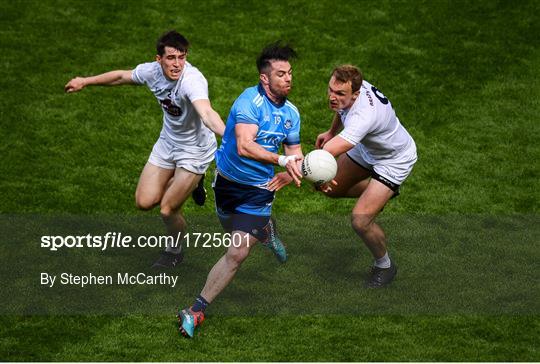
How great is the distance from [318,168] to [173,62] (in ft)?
8.09

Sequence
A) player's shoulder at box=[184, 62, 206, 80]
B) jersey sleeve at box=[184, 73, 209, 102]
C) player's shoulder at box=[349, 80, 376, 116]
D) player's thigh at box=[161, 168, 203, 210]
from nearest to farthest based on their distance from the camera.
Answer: player's shoulder at box=[349, 80, 376, 116]
jersey sleeve at box=[184, 73, 209, 102]
player's shoulder at box=[184, 62, 206, 80]
player's thigh at box=[161, 168, 203, 210]

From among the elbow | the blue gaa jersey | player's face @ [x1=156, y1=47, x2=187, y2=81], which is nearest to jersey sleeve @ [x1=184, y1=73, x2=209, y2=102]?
player's face @ [x1=156, y1=47, x2=187, y2=81]

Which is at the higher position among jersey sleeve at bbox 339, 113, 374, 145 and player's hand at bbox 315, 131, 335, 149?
jersey sleeve at bbox 339, 113, 374, 145

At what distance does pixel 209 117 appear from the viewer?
12742 mm

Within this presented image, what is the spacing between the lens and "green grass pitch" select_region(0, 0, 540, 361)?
12.5 m

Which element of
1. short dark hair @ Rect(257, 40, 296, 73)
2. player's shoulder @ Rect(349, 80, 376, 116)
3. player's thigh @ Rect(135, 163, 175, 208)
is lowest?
player's thigh @ Rect(135, 163, 175, 208)

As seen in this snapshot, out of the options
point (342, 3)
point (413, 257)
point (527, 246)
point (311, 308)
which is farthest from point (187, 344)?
point (342, 3)

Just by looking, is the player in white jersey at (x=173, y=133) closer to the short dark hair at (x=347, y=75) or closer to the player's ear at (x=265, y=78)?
the player's ear at (x=265, y=78)

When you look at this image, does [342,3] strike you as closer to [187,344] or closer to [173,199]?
[173,199]

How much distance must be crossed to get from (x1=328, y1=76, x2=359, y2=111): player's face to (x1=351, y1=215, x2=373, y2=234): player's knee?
49.0 inches

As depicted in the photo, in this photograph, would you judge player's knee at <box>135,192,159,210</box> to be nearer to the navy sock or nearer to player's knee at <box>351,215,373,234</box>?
the navy sock

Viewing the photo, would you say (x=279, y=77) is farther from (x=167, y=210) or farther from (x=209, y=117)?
(x=167, y=210)

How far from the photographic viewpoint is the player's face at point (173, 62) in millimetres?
13258

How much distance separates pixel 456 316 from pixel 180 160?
11.7 ft
